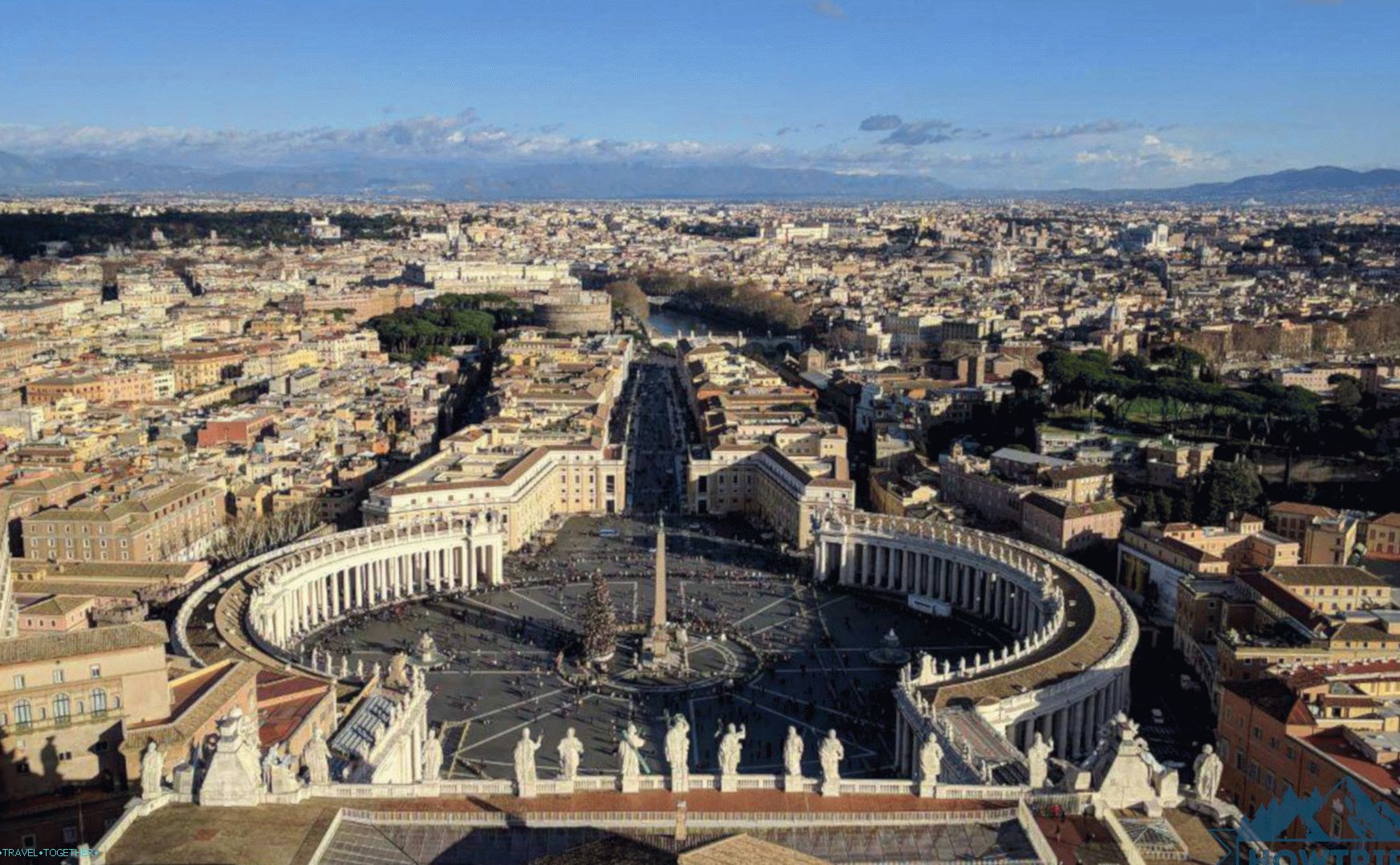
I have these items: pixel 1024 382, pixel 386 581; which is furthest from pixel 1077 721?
pixel 1024 382

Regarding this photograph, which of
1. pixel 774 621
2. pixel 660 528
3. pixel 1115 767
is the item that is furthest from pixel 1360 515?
pixel 1115 767

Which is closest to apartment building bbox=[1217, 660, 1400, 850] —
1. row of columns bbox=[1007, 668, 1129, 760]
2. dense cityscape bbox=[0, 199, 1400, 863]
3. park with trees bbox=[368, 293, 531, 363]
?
dense cityscape bbox=[0, 199, 1400, 863]

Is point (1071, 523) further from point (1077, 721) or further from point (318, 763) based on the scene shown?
point (318, 763)

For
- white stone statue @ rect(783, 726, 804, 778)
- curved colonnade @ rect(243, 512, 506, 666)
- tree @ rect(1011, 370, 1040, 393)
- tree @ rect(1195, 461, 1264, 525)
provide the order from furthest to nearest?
tree @ rect(1011, 370, 1040, 393)
tree @ rect(1195, 461, 1264, 525)
curved colonnade @ rect(243, 512, 506, 666)
white stone statue @ rect(783, 726, 804, 778)

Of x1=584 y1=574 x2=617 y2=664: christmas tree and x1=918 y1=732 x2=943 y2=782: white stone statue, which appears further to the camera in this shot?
x1=584 y1=574 x2=617 y2=664: christmas tree

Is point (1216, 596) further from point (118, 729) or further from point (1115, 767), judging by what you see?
point (118, 729)

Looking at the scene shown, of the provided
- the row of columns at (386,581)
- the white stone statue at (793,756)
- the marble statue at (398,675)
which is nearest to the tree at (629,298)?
the row of columns at (386,581)

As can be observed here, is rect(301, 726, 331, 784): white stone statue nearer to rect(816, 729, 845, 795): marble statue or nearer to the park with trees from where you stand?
rect(816, 729, 845, 795): marble statue
